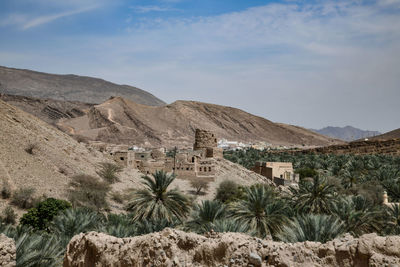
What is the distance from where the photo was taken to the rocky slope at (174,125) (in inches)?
3354

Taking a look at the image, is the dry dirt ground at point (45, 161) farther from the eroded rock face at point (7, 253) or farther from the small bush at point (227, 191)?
the eroded rock face at point (7, 253)

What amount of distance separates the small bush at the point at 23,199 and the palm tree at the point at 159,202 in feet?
18.1

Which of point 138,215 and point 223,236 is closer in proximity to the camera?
point 223,236

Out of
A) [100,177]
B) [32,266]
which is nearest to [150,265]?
[32,266]

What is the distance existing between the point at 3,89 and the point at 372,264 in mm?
146337

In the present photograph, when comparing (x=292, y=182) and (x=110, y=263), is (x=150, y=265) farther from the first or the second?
(x=292, y=182)

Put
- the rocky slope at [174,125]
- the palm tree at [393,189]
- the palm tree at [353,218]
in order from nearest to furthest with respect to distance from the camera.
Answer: the palm tree at [353,218], the palm tree at [393,189], the rocky slope at [174,125]

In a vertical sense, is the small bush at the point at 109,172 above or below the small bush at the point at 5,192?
above

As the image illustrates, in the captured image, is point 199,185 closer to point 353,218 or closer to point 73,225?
point 353,218

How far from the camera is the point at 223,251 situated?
202 inches

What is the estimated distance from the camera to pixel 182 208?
17125 millimetres

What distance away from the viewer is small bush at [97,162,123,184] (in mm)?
27422

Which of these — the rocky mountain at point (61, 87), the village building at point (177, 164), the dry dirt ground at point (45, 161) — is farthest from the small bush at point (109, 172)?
the rocky mountain at point (61, 87)

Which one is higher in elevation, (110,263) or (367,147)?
(367,147)
